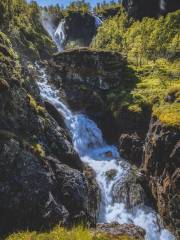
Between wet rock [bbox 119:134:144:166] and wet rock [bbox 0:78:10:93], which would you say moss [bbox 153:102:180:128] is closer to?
wet rock [bbox 119:134:144:166]

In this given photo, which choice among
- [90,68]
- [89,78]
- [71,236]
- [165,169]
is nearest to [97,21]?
[90,68]

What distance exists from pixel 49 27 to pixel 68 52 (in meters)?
85.3

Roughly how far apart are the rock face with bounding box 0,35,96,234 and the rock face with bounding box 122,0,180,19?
3349 inches

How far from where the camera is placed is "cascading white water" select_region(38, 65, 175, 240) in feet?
101

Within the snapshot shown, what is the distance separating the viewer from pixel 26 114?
2623 cm

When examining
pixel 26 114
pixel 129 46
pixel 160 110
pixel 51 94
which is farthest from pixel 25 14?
pixel 26 114

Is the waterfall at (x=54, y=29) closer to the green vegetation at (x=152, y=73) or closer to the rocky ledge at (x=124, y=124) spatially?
the green vegetation at (x=152, y=73)

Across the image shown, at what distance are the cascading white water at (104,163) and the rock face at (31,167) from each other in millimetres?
3195

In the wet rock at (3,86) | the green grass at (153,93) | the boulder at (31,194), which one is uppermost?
the green grass at (153,93)

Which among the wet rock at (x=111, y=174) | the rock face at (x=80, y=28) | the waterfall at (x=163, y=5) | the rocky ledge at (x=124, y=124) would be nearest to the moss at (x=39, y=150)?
the rocky ledge at (x=124, y=124)

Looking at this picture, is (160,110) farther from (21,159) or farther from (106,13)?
(106,13)

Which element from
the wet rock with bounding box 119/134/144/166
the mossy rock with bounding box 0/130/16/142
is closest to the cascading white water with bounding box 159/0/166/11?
the wet rock with bounding box 119/134/144/166

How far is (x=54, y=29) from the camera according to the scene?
13525cm

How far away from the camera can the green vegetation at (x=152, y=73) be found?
40.2 metres
